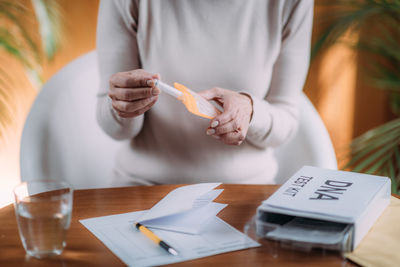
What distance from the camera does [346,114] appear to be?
195cm

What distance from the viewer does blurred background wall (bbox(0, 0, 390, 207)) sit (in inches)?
60.2

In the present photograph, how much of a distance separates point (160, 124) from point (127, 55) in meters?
0.18

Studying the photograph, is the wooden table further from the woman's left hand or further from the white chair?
the white chair

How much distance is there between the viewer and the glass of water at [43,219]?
0.46 m

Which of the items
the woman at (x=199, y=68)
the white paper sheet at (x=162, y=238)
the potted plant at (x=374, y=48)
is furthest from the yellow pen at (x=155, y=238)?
the potted plant at (x=374, y=48)

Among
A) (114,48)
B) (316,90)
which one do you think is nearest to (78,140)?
(114,48)

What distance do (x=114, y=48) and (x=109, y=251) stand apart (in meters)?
0.58

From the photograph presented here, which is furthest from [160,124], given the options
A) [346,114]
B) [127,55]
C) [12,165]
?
[346,114]

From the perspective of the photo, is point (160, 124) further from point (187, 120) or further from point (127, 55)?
point (127, 55)

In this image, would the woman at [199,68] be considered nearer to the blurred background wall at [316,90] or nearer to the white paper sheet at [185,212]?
the white paper sheet at [185,212]

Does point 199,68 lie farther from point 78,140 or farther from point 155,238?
point 155,238

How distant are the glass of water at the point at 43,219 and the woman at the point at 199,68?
478mm

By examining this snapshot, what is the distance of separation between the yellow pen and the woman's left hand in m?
0.28

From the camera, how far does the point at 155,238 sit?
0.53 metres
